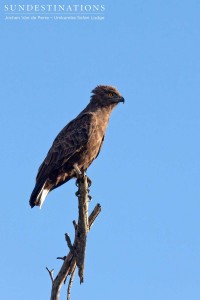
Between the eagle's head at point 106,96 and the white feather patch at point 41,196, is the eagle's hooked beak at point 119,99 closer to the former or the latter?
the eagle's head at point 106,96

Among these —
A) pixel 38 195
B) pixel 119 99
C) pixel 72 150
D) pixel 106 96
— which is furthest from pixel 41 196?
pixel 119 99

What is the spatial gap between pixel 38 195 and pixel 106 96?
3.12m

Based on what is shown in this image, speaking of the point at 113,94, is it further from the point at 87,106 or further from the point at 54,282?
the point at 54,282

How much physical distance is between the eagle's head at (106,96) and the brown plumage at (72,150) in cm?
35

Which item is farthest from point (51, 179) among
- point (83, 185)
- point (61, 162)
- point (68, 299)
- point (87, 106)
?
point (68, 299)

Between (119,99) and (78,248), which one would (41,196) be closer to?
(78,248)

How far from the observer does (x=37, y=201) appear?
10.1 meters

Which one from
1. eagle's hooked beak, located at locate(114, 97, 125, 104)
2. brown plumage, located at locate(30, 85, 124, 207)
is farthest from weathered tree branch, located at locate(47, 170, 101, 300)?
eagle's hooked beak, located at locate(114, 97, 125, 104)

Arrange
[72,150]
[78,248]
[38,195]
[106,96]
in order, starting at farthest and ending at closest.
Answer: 1. [106,96]
2. [72,150]
3. [38,195]
4. [78,248]

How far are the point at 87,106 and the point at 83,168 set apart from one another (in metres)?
1.77

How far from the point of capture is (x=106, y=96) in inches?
488

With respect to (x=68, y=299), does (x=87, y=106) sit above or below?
above

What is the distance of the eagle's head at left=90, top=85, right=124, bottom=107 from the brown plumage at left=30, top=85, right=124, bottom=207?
35 centimetres

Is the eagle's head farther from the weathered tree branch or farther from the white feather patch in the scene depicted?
the weathered tree branch
